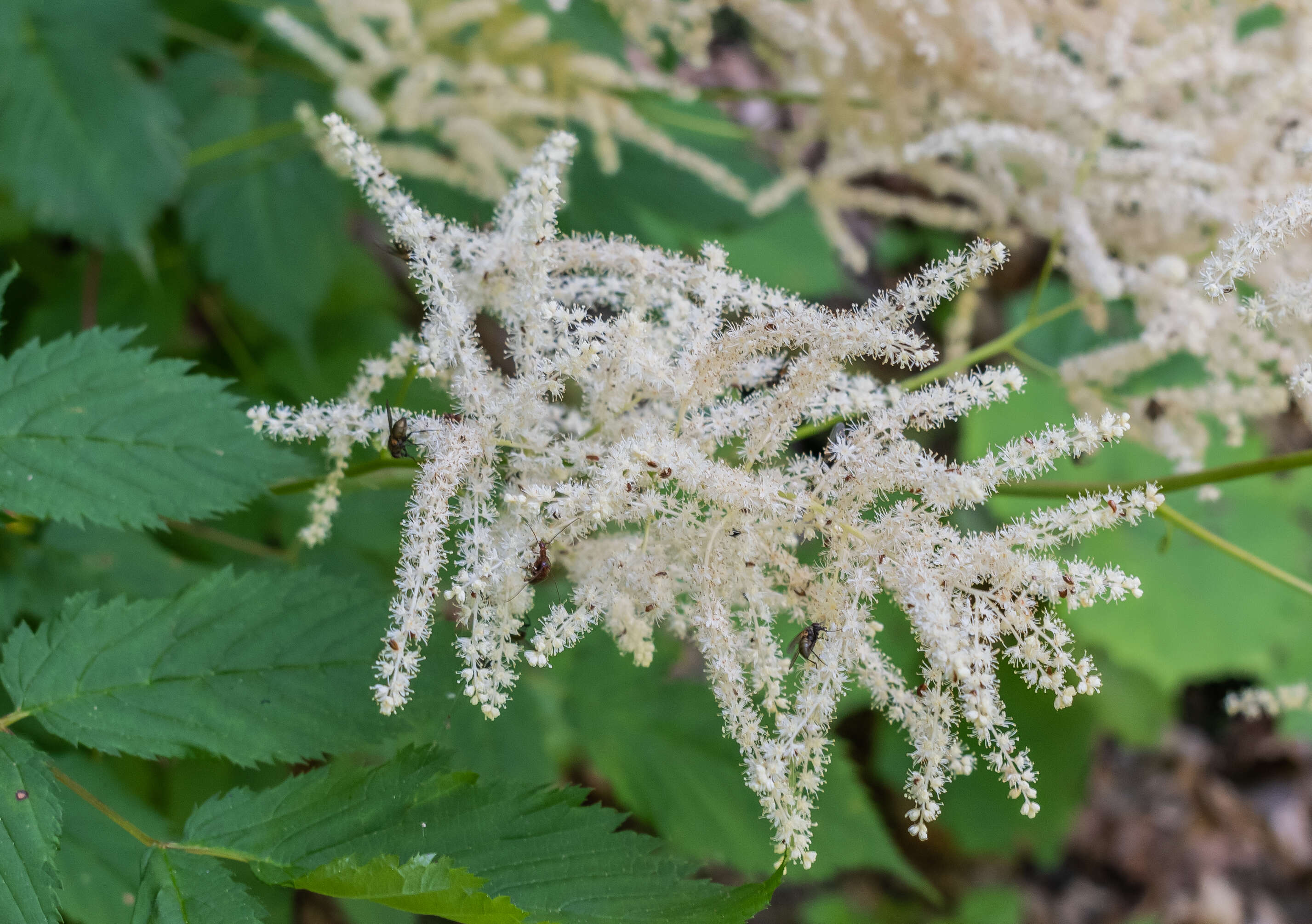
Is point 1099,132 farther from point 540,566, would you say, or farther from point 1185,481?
point 540,566

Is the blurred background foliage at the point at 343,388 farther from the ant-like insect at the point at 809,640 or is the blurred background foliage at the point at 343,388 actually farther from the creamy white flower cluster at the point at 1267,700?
the ant-like insect at the point at 809,640

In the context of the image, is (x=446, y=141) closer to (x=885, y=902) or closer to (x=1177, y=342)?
(x=1177, y=342)

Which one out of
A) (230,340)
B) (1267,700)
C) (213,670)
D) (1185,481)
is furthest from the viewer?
(230,340)

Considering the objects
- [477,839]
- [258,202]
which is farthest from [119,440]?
[258,202]

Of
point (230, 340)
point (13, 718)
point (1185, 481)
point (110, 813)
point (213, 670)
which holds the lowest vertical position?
point (110, 813)

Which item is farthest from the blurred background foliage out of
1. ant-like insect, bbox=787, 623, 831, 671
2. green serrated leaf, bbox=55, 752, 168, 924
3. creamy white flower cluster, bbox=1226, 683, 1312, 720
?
ant-like insect, bbox=787, 623, 831, 671

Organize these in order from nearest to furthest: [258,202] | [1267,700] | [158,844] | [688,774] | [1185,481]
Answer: [158,844] < [1185,481] < [1267,700] < [688,774] < [258,202]

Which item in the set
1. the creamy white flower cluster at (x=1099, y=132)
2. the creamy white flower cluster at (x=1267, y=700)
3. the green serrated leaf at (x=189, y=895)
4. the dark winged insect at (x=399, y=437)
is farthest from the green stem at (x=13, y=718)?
the creamy white flower cluster at (x=1267, y=700)
